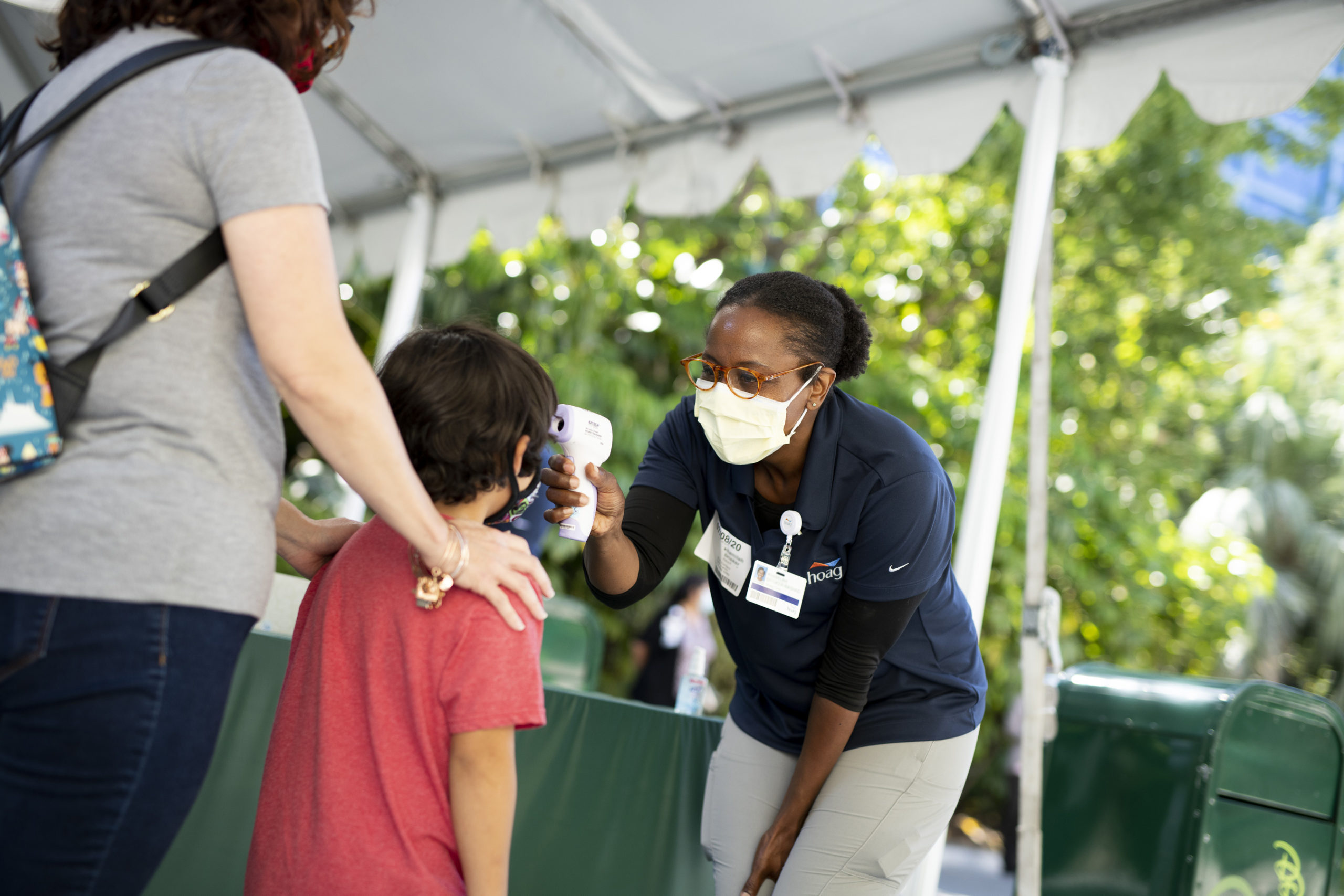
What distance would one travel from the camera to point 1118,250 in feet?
33.1

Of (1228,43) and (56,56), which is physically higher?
(1228,43)

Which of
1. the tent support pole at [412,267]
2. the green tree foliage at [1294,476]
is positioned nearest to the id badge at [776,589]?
the tent support pole at [412,267]

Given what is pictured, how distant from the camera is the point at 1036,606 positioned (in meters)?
3.21

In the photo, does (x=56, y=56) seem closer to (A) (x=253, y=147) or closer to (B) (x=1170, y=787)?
(A) (x=253, y=147)

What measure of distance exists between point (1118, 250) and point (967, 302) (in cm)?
170

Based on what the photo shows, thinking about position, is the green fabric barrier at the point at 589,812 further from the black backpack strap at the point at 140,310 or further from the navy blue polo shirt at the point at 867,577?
the black backpack strap at the point at 140,310

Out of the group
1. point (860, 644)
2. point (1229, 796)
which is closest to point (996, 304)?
point (1229, 796)

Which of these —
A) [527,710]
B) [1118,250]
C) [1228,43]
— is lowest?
[527,710]

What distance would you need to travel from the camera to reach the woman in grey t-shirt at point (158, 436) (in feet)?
3.41

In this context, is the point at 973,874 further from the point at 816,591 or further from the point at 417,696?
the point at 417,696

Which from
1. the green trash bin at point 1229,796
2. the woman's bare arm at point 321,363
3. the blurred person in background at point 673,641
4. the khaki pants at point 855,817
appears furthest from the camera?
the blurred person in background at point 673,641

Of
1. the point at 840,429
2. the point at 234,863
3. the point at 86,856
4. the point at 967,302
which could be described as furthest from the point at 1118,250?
the point at 86,856

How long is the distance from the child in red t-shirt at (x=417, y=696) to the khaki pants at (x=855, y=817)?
35.5 inches

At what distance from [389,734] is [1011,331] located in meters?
2.61
